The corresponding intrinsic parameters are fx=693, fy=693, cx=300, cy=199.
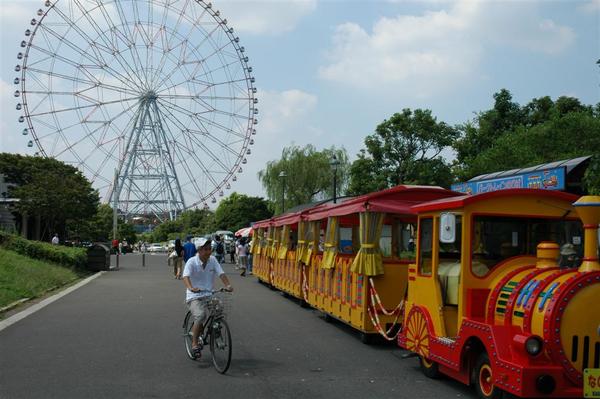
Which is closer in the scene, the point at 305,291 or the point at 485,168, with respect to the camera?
the point at 305,291

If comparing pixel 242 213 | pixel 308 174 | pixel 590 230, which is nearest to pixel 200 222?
pixel 242 213

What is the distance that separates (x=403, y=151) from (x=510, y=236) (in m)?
31.9

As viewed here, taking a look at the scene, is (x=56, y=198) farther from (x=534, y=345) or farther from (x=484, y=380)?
(x=534, y=345)

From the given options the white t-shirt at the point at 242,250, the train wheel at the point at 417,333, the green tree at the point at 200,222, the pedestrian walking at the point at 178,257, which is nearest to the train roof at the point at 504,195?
the train wheel at the point at 417,333

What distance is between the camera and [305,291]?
16641mm

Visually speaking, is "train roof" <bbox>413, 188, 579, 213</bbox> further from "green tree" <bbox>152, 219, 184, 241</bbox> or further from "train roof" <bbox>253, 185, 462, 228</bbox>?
"green tree" <bbox>152, 219, 184, 241</bbox>

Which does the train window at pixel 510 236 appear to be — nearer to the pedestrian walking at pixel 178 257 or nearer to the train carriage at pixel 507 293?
the train carriage at pixel 507 293

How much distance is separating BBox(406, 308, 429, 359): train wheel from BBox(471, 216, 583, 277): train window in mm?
1252

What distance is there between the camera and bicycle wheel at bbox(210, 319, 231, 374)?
28.2 ft

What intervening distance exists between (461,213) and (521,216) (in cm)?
66

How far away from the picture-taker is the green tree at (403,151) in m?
38.6

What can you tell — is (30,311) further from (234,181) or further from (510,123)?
(510,123)

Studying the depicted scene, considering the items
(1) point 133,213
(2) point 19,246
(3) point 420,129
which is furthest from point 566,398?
(1) point 133,213

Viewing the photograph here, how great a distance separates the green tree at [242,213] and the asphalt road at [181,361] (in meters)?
77.4
